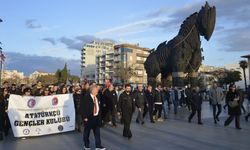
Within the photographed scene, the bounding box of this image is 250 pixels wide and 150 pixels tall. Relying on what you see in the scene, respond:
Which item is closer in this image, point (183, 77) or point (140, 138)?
point (140, 138)

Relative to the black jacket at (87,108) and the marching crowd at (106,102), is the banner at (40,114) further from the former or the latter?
the black jacket at (87,108)

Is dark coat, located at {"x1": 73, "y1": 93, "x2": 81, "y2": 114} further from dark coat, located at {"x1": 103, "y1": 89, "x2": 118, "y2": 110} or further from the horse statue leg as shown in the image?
the horse statue leg

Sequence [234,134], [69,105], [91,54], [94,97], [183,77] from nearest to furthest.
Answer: [94,97] < [234,134] < [69,105] < [183,77] < [91,54]

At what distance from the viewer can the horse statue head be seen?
2762 centimetres

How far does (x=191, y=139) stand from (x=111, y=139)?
8.41 ft

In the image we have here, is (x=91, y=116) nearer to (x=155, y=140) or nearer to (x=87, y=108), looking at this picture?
(x=87, y=108)

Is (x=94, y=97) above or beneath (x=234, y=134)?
above

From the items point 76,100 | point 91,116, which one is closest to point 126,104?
point 91,116

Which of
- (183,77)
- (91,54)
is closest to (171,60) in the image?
(183,77)

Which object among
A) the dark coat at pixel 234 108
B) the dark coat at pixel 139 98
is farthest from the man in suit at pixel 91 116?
the dark coat at pixel 234 108

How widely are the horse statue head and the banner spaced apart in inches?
653

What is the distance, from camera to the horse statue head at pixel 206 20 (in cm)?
2762

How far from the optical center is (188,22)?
28.9 metres

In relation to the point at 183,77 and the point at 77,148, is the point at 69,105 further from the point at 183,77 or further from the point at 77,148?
the point at 183,77
